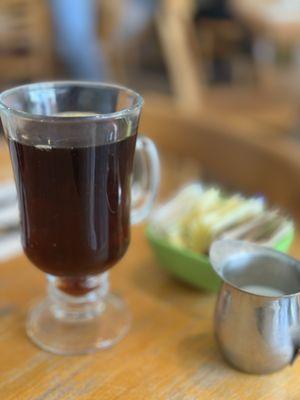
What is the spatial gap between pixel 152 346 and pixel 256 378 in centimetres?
11

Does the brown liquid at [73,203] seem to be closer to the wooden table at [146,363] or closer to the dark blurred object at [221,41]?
the wooden table at [146,363]

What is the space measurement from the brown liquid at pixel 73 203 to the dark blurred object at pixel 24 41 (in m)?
2.26

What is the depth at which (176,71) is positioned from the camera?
213cm

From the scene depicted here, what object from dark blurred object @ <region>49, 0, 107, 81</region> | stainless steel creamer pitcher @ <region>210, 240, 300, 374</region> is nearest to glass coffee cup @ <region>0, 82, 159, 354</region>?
stainless steel creamer pitcher @ <region>210, 240, 300, 374</region>

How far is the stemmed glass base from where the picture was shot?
608mm

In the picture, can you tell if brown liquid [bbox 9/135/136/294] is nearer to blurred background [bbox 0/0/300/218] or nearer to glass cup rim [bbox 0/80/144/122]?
glass cup rim [bbox 0/80/144/122]

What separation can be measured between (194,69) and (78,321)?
1.70 metres

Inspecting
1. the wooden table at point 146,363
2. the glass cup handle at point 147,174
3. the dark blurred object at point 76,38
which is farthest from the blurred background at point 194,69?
the wooden table at point 146,363

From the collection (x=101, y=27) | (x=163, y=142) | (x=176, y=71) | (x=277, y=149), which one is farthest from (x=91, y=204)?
(x=101, y=27)

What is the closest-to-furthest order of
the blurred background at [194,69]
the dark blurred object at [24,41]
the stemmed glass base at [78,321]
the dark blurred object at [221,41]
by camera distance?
the stemmed glass base at [78,321] < the blurred background at [194,69] < the dark blurred object at [24,41] < the dark blurred object at [221,41]

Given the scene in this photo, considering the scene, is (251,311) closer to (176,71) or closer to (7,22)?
(176,71)

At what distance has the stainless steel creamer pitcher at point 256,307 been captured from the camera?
0.53 metres

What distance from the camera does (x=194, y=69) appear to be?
220 cm

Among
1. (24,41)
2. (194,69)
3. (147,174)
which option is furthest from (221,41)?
(147,174)
